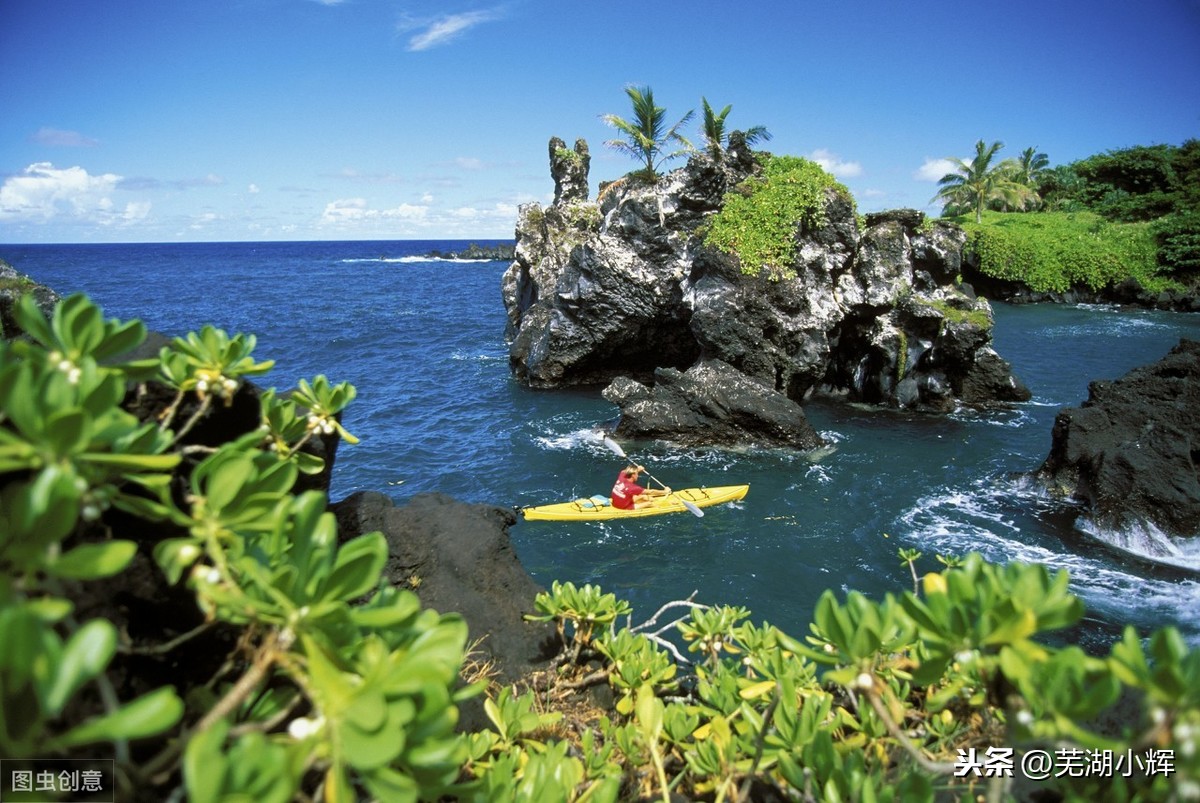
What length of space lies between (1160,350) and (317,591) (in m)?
37.9

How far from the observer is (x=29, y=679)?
1.21m

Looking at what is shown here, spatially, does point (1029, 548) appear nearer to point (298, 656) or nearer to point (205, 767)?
point (298, 656)

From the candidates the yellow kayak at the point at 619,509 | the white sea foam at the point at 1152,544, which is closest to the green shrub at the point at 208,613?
the yellow kayak at the point at 619,509

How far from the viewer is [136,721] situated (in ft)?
4.14

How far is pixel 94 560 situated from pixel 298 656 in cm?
53

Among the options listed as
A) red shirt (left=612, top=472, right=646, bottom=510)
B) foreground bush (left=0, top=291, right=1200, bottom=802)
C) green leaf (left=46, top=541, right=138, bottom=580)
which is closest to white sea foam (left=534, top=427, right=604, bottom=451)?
red shirt (left=612, top=472, right=646, bottom=510)

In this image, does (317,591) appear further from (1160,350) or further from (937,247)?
(1160,350)

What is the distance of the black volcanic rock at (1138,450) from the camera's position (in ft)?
41.2

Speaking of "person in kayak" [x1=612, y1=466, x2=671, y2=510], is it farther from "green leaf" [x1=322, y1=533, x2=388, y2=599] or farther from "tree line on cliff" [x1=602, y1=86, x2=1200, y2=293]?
"tree line on cliff" [x1=602, y1=86, x2=1200, y2=293]

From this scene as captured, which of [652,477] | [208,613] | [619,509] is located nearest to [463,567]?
[208,613]

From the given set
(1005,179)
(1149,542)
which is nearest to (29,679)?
(1149,542)

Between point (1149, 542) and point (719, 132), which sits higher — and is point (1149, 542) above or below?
below

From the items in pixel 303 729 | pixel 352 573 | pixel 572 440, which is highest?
pixel 352 573

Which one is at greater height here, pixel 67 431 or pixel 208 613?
pixel 67 431
